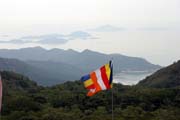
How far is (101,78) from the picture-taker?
19.9m

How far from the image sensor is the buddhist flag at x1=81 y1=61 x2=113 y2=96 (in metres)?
19.7

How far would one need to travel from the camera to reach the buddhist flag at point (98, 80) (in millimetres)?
19734

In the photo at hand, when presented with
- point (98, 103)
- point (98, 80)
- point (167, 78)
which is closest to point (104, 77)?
point (98, 80)

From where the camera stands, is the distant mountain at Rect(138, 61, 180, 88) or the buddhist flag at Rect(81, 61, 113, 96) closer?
the buddhist flag at Rect(81, 61, 113, 96)

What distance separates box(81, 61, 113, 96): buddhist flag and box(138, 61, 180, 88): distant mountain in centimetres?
7713

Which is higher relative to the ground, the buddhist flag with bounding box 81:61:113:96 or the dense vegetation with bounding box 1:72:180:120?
the buddhist flag with bounding box 81:61:113:96

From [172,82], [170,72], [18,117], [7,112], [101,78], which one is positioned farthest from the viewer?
[170,72]

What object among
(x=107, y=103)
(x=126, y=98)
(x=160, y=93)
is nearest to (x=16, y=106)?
(x=107, y=103)

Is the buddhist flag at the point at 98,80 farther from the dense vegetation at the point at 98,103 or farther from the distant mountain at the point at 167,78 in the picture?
the distant mountain at the point at 167,78

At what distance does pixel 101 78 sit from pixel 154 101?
131 ft

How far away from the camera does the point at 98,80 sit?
64.9ft

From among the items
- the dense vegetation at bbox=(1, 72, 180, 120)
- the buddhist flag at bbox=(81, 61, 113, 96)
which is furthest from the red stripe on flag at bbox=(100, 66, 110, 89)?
the dense vegetation at bbox=(1, 72, 180, 120)

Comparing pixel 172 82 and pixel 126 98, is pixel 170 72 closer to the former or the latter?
pixel 172 82

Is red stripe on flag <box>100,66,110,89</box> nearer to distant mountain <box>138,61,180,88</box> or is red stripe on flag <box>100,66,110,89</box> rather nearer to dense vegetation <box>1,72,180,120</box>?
dense vegetation <box>1,72,180,120</box>
